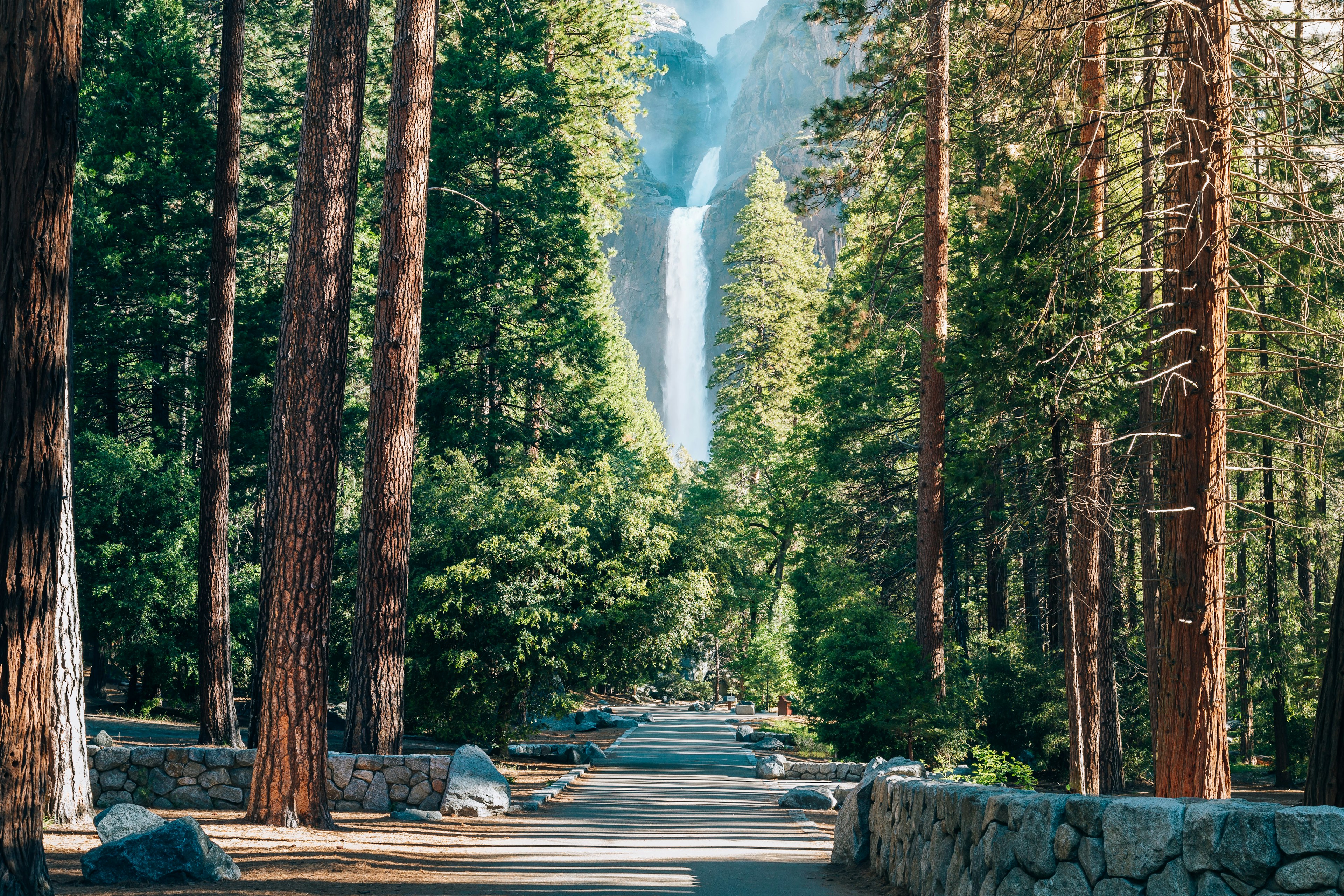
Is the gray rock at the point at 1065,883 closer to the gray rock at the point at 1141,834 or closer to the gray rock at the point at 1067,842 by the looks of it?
the gray rock at the point at 1067,842

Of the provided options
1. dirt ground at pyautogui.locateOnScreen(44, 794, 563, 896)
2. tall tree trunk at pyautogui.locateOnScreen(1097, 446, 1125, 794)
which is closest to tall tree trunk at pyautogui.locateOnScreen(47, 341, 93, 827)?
dirt ground at pyautogui.locateOnScreen(44, 794, 563, 896)

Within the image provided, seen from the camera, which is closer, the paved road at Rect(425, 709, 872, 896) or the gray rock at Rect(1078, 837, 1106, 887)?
the gray rock at Rect(1078, 837, 1106, 887)

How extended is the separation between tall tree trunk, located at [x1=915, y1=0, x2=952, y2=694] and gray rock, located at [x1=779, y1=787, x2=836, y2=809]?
331cm

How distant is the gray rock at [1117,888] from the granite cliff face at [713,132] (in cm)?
7252

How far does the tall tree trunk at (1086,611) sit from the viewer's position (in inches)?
498

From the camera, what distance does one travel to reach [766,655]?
33906 millimetres

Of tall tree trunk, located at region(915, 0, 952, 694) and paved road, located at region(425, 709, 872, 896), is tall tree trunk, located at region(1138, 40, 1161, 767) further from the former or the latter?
paved road, located at region(425, 709, 872, 896)

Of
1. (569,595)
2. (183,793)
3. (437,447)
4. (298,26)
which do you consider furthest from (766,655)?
(183,793)

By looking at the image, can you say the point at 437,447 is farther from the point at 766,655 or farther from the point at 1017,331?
the point at 766,655

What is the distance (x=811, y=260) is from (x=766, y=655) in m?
20.5

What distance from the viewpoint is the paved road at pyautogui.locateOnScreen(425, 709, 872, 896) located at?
6730 millimetres

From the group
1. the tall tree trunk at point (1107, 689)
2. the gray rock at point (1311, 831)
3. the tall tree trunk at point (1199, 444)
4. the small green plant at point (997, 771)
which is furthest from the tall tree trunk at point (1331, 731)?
the tall tree trunk at point (1107, 689)

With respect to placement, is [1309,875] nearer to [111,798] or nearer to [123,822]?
[123,822]

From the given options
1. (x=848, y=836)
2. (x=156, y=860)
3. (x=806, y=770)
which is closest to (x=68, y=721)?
(x=156, y=860)
